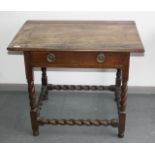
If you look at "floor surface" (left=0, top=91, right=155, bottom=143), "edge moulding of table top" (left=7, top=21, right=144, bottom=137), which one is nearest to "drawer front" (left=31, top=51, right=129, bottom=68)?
"edge moulding of table top" (left=7, top=21, right=144, bottom=137)

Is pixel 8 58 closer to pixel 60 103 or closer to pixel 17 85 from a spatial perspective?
pixel 17 85

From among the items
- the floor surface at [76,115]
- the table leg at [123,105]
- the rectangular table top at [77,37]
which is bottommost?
the floor surface at [76,115]

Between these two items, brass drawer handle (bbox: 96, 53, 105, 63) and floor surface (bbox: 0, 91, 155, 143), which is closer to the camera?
brass drawer handle (bbox: 96, 53, 105, 63)

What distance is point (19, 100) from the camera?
2568 mm

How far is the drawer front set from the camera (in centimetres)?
176

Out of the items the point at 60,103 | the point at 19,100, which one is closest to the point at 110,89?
the point at 60,103

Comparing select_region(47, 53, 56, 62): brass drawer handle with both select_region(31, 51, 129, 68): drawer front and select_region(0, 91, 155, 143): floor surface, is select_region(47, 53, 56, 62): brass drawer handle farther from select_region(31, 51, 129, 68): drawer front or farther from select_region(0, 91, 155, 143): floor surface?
select_region(0, 91, 155, 143): floor surface

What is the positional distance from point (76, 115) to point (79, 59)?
0.69 m

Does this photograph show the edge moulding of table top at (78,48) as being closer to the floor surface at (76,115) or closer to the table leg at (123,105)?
the table leg at (123,105)

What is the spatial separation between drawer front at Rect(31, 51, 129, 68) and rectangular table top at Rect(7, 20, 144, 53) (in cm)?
5

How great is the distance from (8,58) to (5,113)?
478 mm

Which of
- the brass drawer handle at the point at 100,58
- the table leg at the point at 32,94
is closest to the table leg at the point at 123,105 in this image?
the brass drawer handle at the point at 100,58

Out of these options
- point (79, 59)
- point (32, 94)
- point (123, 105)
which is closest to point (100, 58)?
point (79, 59)

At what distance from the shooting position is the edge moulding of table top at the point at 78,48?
175 cm
